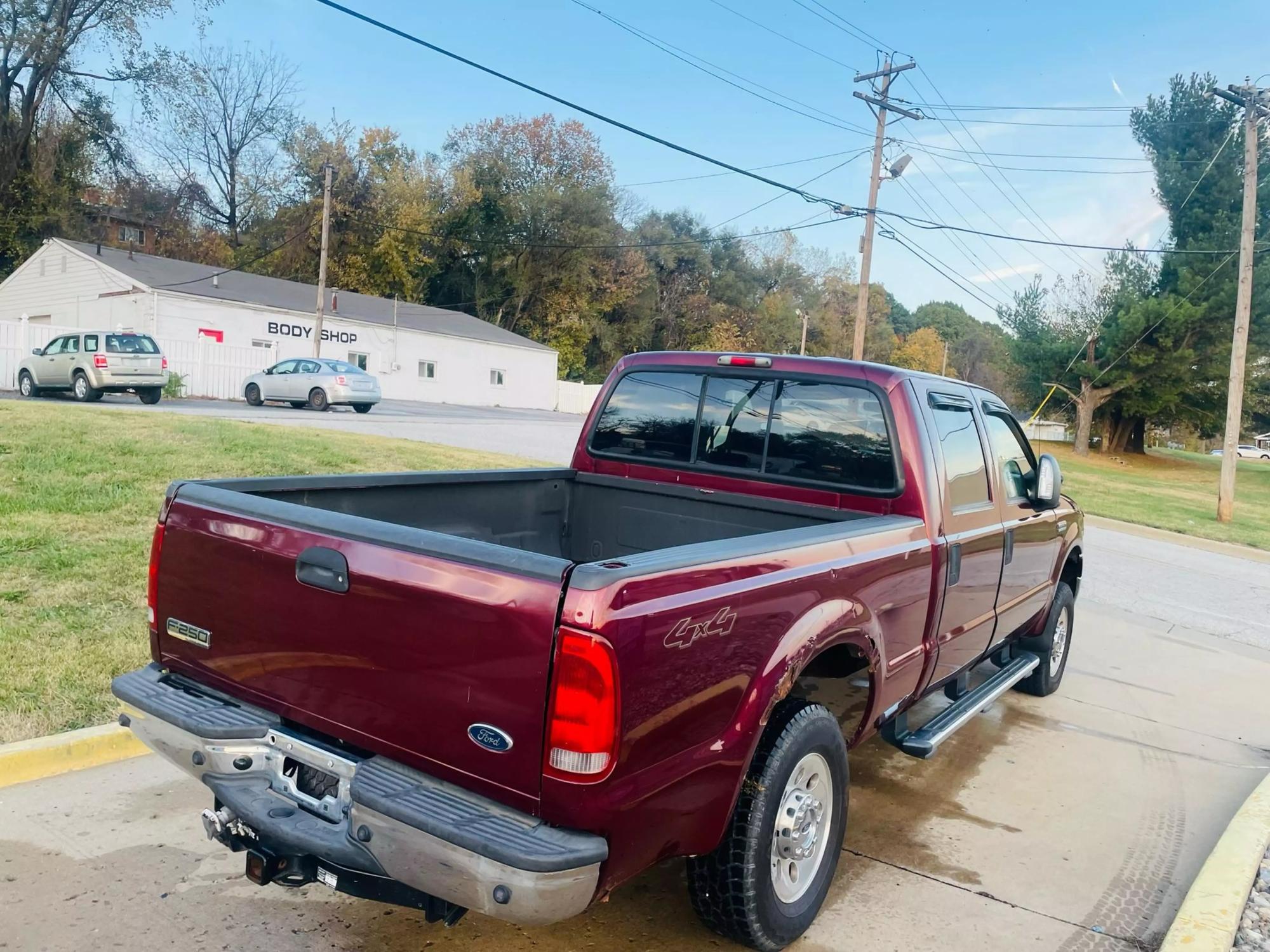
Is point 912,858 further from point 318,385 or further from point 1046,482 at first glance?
point 318,385

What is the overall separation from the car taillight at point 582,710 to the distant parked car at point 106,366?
21868 mm

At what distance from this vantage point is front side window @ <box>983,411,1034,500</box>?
4914mm

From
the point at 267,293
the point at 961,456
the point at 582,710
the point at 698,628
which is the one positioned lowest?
the point at 582,710

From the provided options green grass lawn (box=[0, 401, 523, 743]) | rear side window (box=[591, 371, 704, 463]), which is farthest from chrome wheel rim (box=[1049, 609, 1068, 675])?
green grass lawn (box=[0, 401, 523, 743])

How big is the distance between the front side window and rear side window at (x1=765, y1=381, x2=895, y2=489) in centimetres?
103

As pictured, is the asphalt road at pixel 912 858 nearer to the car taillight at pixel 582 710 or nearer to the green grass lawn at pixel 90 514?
the green grass lawn at pixel 90 514

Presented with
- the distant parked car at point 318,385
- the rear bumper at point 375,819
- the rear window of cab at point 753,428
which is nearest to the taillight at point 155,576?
the rear bumper at point 375,819

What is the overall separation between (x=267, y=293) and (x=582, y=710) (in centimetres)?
3800

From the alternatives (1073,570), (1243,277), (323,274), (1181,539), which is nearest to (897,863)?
(1073,570)

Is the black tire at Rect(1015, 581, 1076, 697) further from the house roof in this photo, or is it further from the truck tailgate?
the house roof

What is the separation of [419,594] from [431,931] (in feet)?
4.51

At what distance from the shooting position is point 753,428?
14.7 feet

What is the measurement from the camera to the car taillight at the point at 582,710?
2.24m

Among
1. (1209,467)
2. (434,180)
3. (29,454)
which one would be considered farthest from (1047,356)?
(29,454)
